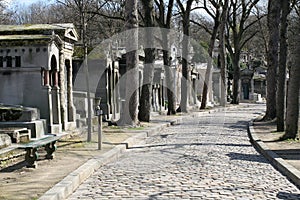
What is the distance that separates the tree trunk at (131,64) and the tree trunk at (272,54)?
635 cm

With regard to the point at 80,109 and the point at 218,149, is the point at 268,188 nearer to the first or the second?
the point at 218,149

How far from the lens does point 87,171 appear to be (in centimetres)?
969

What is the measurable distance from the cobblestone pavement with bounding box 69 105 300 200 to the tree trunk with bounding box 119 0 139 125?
18.7ft

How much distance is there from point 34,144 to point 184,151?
4.75 m

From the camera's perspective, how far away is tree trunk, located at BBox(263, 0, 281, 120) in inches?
866

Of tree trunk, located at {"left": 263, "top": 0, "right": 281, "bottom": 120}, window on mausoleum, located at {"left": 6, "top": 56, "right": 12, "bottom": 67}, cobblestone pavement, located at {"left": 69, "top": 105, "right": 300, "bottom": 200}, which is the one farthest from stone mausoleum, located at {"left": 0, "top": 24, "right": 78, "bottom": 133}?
tree trunk, located at {"left": 263, "top": 0, "right": 281, "bottom": 120}

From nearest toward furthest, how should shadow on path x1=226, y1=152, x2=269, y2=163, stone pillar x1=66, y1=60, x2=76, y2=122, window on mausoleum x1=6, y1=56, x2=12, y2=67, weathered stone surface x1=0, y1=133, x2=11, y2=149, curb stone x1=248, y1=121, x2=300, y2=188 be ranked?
curb stone x1=248, y1=121, x2=300, y2=188 < weathered stone surface x1=0, y1=133, x2=11, y2=149 < shadow on path x1=226, y1=152, x2=269, y2=163 < window on mausoleum x1=6, y1=56, x2=12, y2=67 < stone pillar x1=66, y1=60, x2=76, y2=122

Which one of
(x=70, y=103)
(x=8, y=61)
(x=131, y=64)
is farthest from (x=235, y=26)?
(x=8, y=61)

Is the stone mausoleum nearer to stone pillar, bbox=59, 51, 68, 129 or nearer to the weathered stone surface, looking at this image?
stone pillar, bbox=59, 51, 68, 129

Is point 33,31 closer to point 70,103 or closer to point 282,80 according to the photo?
point 70,103

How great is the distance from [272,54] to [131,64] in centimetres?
684

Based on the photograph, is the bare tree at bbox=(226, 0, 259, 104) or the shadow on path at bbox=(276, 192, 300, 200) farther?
the bare tree at bbox=(226, 0, 259, 104)

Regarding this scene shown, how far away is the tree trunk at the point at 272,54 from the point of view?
22.0m

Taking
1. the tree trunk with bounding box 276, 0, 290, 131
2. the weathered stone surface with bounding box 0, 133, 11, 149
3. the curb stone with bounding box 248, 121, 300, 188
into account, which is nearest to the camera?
the curb stone with bounding box 248, 121, 300, 188
